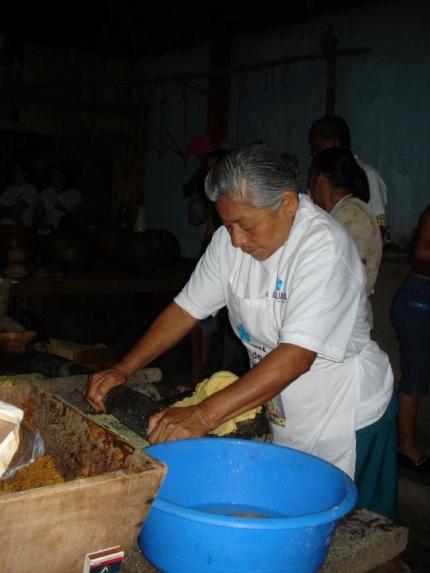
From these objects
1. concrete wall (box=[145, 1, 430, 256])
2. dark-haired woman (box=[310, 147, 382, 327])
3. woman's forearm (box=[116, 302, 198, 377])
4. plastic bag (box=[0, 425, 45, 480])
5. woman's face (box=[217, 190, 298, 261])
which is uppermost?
concrete wall (box=[145, 1, 430, 256])

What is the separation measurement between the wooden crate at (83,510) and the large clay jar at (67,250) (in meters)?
5.43

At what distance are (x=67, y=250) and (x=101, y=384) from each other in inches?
184

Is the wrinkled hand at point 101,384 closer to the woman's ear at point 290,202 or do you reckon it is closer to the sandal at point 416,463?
the woman's ear at point 290,202

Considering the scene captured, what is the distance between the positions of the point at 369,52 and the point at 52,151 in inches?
226

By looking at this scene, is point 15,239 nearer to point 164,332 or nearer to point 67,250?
point 67,250

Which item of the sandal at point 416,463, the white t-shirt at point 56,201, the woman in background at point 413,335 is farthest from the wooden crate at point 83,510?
the white t-shirt at point 56,201

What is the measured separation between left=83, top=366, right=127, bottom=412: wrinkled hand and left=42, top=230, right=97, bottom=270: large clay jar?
182 inches

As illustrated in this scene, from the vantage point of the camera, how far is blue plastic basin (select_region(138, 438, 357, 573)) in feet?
4.20

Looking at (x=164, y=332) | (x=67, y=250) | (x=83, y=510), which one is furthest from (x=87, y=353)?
(x=83, y=510)

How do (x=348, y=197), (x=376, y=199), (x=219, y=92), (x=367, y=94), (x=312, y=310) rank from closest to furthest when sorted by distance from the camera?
(x=312, y=310) < (x=348, y=197) < (x=376, y=199) < (x=367, y=94) < (x=219, y=92)

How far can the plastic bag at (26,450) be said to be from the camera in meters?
1.38

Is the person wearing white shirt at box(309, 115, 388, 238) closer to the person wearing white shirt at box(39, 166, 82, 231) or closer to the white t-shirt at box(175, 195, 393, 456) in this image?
the white t-shirt at box(175, 195, 393, 456)

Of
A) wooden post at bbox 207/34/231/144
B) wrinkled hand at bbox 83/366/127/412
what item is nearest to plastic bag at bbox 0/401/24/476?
wrinkled hand at bbox 83/366/127/412

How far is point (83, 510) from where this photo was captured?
1221mm
